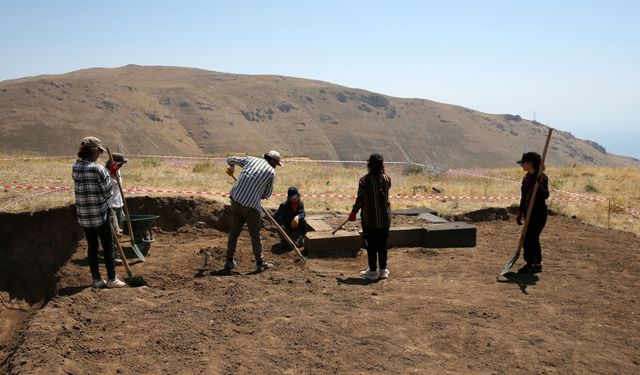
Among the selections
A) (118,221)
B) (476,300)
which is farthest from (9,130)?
(476,300)

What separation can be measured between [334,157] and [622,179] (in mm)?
79851

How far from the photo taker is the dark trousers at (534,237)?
748cm

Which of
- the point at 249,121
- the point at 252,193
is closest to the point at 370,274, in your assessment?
the point at 252,193

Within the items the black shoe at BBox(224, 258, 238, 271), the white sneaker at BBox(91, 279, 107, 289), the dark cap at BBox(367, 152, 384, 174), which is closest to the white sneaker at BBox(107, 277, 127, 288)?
the white sneaker at BBox(91, 279, 107, 289)

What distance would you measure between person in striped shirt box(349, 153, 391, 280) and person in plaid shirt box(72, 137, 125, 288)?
3093 millimetres

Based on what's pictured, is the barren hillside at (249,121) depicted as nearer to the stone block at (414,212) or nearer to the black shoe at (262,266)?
the stone block at (414,212)

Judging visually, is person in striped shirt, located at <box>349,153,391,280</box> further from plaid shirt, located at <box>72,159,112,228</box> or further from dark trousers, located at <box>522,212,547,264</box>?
plaid shirt, located at <box>72,159,112,228</box>

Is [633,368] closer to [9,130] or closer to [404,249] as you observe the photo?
[404,249]

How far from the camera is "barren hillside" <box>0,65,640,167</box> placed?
69438mm

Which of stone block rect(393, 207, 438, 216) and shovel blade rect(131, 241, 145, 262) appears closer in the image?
shovel blade rect(131, 241, 145, 262)

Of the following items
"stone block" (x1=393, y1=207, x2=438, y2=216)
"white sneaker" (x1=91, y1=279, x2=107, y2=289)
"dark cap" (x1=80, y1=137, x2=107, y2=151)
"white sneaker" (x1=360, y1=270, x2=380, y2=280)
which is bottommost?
"white sneaker" (x1=91, y1=279, x2=107, y2=289)

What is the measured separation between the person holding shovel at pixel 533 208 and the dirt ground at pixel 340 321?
23 centimetres

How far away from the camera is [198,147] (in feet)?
279

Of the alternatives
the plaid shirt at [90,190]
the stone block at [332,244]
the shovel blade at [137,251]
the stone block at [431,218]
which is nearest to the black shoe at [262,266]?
the stone block at [332,244]
